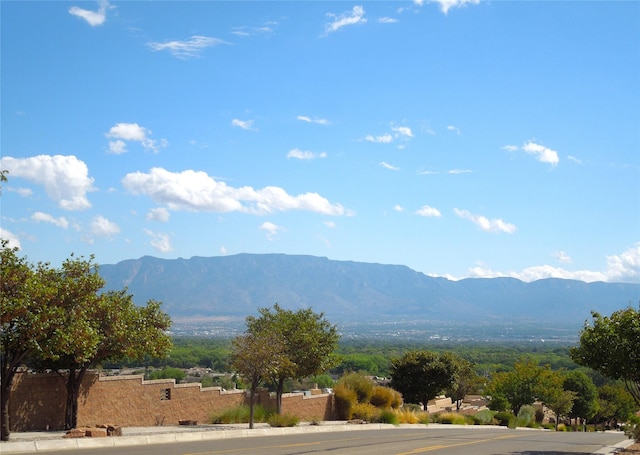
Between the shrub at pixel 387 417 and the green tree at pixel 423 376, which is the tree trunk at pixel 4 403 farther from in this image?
the green tree at pixel 423 376

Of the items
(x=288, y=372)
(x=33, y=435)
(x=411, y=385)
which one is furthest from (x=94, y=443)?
(x=411, y=385)

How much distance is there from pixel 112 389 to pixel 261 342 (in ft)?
19.3

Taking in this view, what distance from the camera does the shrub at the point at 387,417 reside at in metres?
37.8

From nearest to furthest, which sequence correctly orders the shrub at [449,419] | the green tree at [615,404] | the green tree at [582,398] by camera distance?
the shrub at [449,419] < the green tree at [582,398] < the green tree at [615,404]

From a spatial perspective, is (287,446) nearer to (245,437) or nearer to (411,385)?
(245,437)

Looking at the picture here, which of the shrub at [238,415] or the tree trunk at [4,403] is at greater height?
the tree trunk at [4,403]

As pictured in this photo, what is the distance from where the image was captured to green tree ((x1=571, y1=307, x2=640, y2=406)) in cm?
2245

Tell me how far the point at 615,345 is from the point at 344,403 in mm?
20307

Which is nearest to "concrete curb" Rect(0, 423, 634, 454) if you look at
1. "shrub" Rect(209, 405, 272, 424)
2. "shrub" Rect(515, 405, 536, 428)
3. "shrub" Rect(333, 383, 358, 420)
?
"shrub" Rect(209, 405, 272, 424)

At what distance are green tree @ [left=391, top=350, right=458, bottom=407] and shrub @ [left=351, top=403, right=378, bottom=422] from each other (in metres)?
20.6

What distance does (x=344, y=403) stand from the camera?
1592 inches

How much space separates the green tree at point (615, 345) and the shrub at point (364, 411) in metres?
17.1

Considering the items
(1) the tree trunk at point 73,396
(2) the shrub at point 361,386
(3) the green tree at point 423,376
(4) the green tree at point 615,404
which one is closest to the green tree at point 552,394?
(3) the green tree at point 423,376

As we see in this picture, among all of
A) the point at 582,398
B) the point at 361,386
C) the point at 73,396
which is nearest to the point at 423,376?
the point at 361,386
